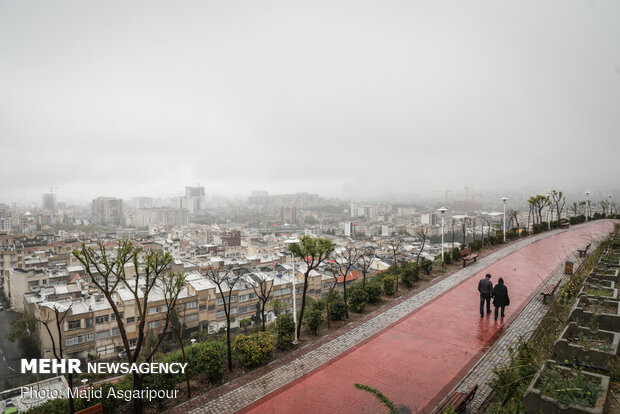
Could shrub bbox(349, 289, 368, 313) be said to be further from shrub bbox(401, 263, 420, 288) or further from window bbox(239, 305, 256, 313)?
window bbox(239, 305, 256, 313)

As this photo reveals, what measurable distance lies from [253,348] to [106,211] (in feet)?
373

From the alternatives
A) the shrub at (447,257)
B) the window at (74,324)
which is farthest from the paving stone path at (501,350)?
the window at (74,324)

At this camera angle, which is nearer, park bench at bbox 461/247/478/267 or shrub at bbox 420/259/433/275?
shrub at bbox 420/259/433/275

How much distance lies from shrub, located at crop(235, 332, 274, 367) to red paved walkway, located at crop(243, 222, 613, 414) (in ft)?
3.57

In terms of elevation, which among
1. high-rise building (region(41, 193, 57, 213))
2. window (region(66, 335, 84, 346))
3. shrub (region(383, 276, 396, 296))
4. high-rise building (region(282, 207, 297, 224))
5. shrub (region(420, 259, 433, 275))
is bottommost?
window (region(66, 335, 84, 346))

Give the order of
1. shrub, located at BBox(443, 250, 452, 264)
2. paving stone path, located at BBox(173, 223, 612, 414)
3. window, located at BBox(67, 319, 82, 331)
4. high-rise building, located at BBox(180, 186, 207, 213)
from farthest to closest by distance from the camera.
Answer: high-rise building, located at BBox(180, 186, 207, 213) → window, located at BBox(67, 319, 82, 331) → shrub, located at BBox(443, 250, 452, 264) → paving stone path, located at BBox(173, 223, 612, 414)

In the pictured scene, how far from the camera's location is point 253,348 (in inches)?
257

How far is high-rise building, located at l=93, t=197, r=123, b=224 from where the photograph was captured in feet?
332

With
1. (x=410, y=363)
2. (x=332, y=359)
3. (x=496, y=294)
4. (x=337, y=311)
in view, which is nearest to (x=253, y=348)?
(x=332, y=359)

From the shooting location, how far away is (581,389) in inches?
125

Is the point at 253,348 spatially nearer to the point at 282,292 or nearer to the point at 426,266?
the point at 426,266

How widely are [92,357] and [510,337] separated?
75.6 feet

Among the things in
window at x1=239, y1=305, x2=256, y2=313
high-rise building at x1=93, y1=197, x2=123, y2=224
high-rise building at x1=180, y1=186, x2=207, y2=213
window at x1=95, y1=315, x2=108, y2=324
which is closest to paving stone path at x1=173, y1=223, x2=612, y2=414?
window at x1=239, y1=305, x2=256, y2=313

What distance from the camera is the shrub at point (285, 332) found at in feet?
23.1
